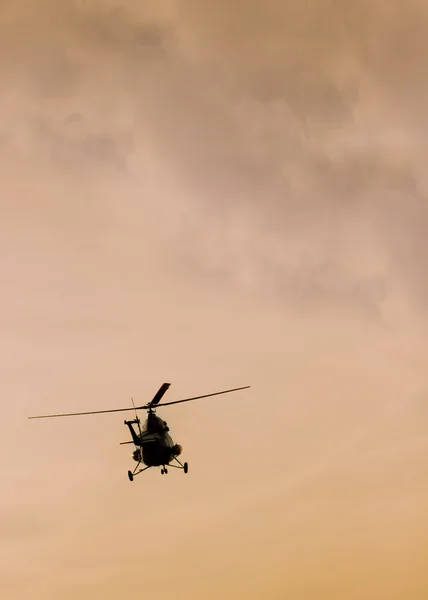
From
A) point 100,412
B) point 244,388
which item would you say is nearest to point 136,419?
point 100,412

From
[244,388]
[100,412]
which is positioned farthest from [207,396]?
[100,412]

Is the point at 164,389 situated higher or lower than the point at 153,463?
higher

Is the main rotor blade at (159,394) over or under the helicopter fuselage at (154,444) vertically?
over

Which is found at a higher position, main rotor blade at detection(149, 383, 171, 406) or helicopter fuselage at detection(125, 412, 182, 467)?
main rotor blade at detection(149, 383, 171, 406)

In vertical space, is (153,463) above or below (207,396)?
below

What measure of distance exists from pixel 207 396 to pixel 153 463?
1002 cm

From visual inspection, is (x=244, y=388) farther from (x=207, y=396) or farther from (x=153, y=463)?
(x=153, y=463)

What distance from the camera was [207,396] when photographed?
294 feet

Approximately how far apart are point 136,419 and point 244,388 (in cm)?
1319

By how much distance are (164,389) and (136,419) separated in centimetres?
512

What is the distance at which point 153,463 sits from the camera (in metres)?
89.8

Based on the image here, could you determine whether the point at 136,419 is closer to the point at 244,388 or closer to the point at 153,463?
the point at 153,463

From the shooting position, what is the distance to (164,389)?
87.8 metres

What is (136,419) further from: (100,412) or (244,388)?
(244,388)
